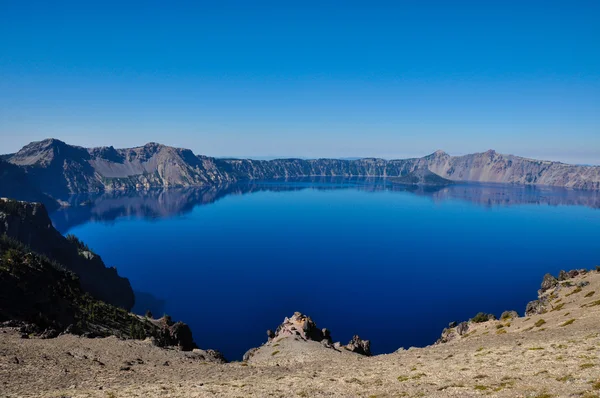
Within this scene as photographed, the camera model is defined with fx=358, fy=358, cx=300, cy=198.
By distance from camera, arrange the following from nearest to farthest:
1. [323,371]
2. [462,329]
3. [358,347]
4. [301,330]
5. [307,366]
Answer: [323,371], [307,366], [358,347], [301,330], [462,329]

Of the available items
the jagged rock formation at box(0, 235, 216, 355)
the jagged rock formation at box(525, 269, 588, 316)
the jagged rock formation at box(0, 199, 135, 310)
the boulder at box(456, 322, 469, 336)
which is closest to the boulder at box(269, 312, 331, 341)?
the jagged rock formation at box(0, 235, 216, 355)

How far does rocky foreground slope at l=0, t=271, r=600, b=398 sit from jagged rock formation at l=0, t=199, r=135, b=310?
97357 millimetres

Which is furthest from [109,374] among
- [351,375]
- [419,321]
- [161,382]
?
[419,321]

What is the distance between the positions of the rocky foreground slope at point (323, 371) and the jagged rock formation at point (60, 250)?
9736 cm

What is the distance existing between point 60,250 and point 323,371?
147832 millimetres

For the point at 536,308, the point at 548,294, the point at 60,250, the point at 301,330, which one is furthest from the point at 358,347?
the point at 60,250

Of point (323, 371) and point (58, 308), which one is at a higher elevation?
point (323, 371)

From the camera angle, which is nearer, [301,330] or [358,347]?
[358,347]

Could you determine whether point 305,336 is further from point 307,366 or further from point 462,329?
point 462,329

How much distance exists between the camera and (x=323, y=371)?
43.4 meters

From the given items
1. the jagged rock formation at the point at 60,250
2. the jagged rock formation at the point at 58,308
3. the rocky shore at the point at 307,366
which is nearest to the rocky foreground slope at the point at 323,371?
the rocky shore at the point at 307,366

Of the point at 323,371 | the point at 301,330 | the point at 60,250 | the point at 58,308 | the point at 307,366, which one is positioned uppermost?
the point at 323,371

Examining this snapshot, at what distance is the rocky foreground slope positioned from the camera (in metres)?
30.6

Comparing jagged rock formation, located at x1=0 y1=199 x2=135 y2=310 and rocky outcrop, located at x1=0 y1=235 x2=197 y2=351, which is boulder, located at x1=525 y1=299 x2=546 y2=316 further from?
jagged rock formation, located at x1=0 y1=199 x2=135 y2=310
